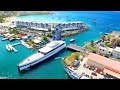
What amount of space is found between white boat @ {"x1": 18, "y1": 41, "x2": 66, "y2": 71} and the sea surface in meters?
0.06

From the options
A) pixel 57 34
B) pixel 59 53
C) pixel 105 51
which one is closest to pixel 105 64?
pixel 105 51

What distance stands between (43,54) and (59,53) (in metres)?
0.24

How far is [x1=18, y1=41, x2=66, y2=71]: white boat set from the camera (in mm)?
3467

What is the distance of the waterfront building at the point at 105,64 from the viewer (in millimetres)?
3277

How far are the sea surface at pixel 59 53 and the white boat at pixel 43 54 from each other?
0.06 meters

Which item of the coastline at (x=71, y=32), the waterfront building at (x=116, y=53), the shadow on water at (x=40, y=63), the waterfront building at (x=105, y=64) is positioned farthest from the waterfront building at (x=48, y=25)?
the waterfront building at (x=116, y=53)

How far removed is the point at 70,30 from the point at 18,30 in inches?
32.6

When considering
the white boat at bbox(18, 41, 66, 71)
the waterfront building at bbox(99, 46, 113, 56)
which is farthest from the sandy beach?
the waterfront building at bbox(99, 46, 113, 56)

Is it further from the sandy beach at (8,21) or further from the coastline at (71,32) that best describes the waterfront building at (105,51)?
the sandy beach at (8,21)

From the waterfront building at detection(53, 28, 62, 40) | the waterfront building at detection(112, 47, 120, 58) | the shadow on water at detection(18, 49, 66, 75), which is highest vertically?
the waterfront building at detection(53, 28, 62, 40)

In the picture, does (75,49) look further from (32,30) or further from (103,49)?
(32,30)

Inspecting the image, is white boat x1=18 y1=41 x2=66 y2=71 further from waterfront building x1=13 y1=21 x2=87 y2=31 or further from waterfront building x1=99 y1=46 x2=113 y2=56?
waterfront building x1=99 y1=46 x2=113 y2=56

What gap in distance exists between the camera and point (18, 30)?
12.4ft
